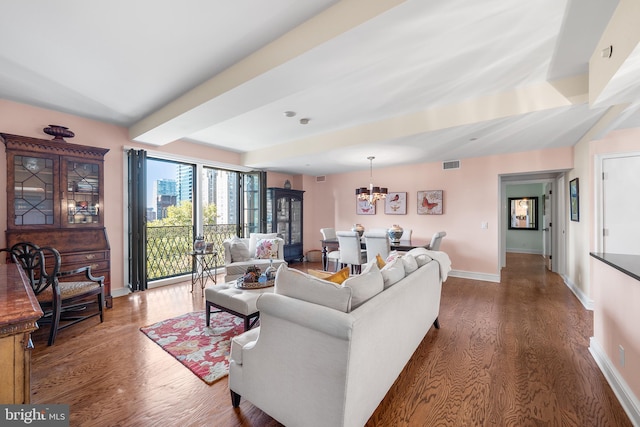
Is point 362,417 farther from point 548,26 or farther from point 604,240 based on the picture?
point 604,240

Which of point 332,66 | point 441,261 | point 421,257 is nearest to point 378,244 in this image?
point 441,261

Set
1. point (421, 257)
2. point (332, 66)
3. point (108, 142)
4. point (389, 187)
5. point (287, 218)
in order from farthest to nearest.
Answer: point (287, 218) → point (389, 187) → point (108, 142) → point (421, 257) → point (332, 66)

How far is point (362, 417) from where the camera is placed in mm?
1463

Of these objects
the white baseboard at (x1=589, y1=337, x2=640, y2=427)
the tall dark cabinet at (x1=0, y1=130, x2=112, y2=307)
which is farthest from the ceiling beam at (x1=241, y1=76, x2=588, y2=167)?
the tall dark cabinet at (x1=0, y1=130, x2=112, y2=307)

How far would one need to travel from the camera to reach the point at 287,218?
6848 mm

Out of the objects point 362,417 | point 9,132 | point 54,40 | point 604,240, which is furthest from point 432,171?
point 9,132

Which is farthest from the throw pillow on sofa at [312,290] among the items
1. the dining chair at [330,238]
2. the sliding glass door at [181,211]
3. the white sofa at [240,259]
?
the sliding glass door at [181,211]

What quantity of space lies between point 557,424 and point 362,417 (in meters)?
1.22

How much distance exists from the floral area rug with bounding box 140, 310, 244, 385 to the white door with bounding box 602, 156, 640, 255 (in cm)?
461

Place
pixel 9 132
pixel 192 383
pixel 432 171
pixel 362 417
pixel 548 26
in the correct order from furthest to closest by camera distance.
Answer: pixel 432 171 → pixel 9 132 → pixel 192 383 → pixel 548 26 → pixel 362 417

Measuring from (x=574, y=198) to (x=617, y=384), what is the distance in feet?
10.8

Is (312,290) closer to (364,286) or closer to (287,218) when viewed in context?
(364,286)

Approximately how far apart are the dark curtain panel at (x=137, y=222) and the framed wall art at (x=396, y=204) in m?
4.74

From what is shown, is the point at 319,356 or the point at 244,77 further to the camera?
the point at 244,77
